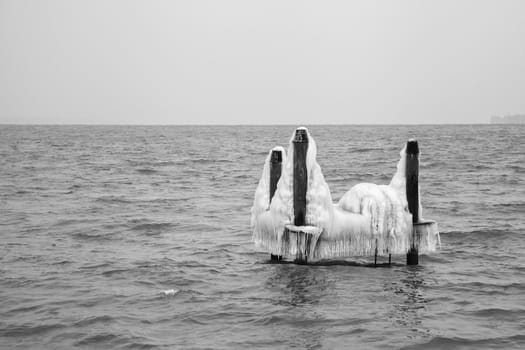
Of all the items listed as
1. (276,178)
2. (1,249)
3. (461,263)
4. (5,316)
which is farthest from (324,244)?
(1,249)

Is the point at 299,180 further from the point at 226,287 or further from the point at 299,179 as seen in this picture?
the point at 226,287

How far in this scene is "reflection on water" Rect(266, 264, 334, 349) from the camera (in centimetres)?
902

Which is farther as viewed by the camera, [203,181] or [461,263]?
[203,181]

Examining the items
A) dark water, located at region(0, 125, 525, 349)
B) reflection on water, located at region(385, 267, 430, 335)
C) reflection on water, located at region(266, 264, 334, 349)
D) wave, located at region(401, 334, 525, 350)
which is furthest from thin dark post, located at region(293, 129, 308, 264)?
wave, located at region(401, 334, 525, 350)

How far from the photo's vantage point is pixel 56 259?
13.6 metres

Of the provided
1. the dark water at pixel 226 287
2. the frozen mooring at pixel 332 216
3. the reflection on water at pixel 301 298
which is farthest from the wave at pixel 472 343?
the frozen mooring at pixel 332 216

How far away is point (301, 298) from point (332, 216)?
162cm

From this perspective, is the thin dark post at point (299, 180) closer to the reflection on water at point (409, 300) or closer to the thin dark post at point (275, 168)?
the thin dark post at point (275, 168)

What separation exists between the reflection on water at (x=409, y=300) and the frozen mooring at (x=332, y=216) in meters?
0.57

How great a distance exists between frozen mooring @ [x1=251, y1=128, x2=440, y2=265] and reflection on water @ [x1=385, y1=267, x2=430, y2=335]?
1.87 ft

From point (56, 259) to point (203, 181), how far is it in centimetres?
1910

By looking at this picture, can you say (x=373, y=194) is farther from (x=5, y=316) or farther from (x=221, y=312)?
(x=5, y=316)

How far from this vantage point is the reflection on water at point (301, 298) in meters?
9.02

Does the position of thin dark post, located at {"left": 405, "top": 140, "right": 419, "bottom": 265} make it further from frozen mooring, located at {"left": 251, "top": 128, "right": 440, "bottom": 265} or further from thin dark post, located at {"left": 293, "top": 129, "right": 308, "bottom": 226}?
thin dark post, located at {"left": 293, "top": 129, "right": 308, "bottom": 226}
